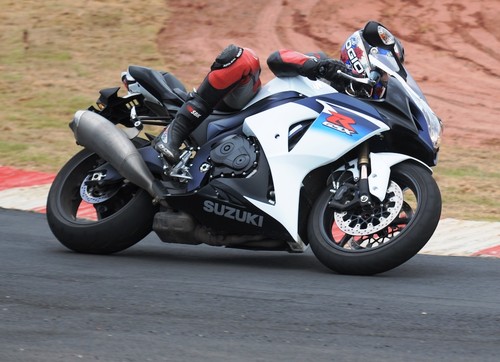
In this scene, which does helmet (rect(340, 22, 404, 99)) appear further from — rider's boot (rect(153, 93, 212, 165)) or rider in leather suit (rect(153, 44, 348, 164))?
rider's boot (rect(153, 93, 212, 165))

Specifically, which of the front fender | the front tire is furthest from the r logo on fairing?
the front fender

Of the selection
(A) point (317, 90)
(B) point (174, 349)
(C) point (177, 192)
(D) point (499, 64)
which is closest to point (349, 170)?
(A) point (317, 90)

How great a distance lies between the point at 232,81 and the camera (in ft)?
22.9

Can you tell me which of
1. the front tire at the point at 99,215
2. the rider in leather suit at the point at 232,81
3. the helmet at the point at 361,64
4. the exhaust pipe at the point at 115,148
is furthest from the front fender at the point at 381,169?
the front tire at the point at 99,215

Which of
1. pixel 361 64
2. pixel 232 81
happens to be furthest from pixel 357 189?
pixel 232 81

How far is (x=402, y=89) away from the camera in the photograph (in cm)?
684

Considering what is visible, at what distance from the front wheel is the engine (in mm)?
490

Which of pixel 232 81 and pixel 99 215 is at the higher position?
pixel 232 81

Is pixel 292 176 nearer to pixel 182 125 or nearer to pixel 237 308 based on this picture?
pixel 182 125

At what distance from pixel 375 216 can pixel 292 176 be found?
0.56 meters

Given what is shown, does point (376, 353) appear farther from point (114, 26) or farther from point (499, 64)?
point (114, 26)

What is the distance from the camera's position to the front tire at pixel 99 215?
7.27m

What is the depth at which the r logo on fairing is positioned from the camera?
6.93 m

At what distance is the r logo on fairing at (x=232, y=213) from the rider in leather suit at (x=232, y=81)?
1.25ft
